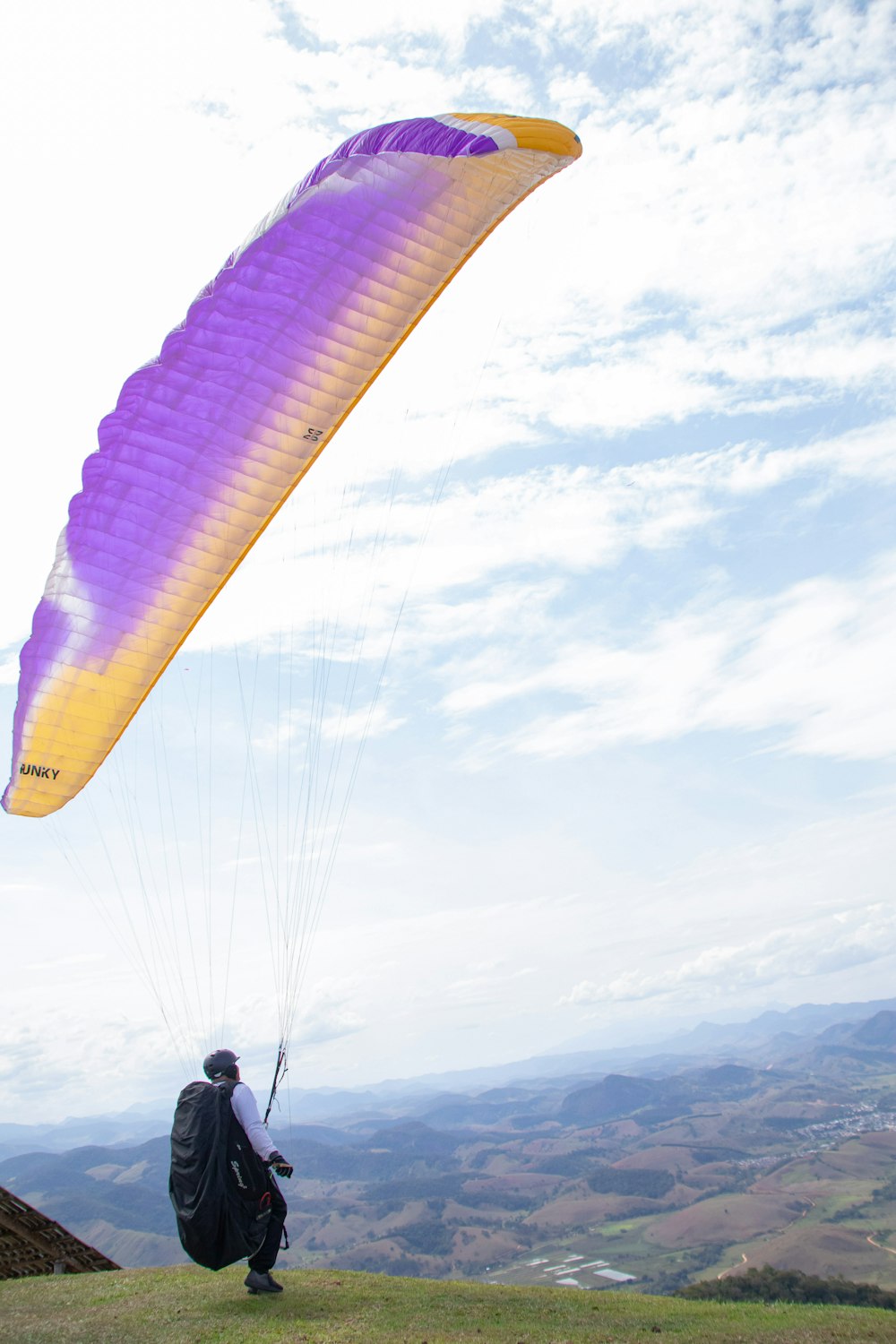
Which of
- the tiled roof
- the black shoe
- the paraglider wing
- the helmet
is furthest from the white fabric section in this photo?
the tiled roof

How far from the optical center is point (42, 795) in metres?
11.8

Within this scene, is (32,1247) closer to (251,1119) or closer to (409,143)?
(251,1119)

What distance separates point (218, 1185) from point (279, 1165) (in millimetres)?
709

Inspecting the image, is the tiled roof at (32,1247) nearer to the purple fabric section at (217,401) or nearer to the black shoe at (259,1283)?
the black shoe at (259,1283)

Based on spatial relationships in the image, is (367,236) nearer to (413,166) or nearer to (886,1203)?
(413,166)

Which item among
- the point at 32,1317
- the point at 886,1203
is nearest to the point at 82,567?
the point at 32,1317

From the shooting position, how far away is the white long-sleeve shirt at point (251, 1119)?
8805 mm

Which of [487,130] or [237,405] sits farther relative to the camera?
[237,405]

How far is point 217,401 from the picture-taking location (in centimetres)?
1103

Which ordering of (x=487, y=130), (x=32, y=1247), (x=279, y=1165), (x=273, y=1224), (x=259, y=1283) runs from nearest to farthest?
(x=279, y=1165) → (x=273, y=1224) → (x=259, y=1283) → (x=487, y=130) → (x=32, y=1247)

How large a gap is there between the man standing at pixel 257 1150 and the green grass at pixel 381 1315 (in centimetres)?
25

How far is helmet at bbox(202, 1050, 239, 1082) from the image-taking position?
30.6 feet

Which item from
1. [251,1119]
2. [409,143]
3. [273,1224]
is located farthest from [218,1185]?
[409,143]

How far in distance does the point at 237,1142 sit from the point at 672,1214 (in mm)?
207808
